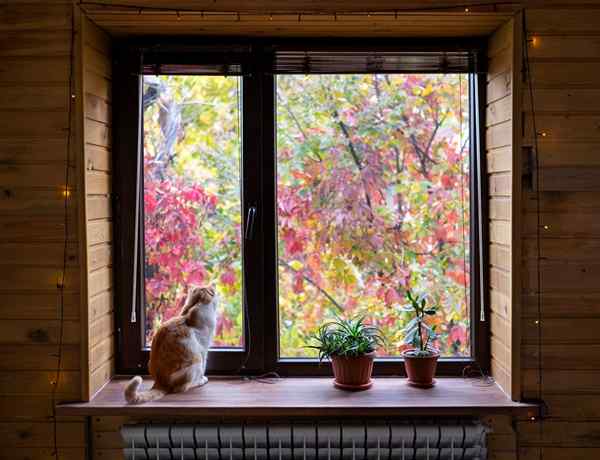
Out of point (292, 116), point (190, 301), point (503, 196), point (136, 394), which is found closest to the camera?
point (136, 394)

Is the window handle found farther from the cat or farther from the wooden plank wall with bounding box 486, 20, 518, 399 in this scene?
the wooden plank wall with bounding box 486, 20, 518, 399

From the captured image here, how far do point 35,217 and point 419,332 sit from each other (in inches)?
55.8

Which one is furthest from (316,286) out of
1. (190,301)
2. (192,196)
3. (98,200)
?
(98,200)

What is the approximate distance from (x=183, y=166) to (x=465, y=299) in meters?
1.21

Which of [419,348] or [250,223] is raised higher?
→ [250,223]

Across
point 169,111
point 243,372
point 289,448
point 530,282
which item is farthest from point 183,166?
point 530,282

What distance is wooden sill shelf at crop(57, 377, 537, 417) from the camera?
211 centimetres

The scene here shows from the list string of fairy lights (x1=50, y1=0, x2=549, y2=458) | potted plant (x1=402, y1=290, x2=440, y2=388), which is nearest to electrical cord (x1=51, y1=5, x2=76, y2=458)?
string of fairy lights (x1=50, y1=0, x2=549, y2=458)

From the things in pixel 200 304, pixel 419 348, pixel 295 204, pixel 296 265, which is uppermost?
pixel 295 204

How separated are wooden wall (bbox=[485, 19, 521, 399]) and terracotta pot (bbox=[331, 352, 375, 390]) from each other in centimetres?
47

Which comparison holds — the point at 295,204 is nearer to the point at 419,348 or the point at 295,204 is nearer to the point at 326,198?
the point at 326,198

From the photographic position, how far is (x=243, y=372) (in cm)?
248

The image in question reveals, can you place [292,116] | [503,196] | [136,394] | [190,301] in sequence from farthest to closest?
[292,116] → [190,301] → [503,196] → [136,394]

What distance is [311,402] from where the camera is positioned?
2.17m
